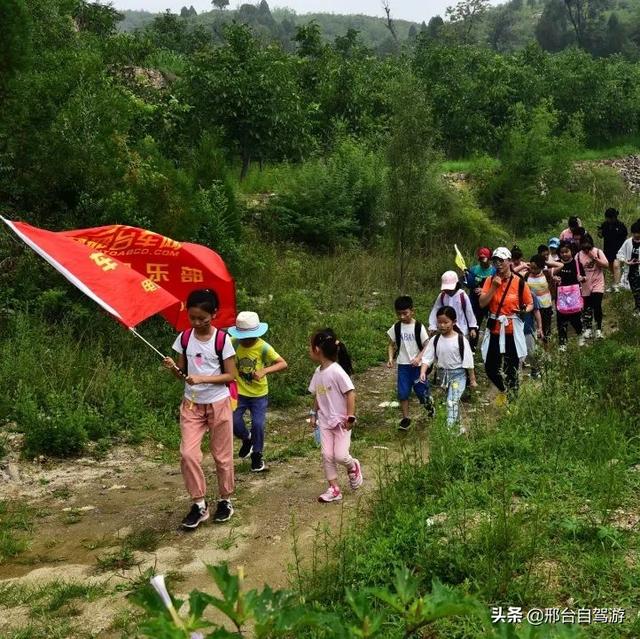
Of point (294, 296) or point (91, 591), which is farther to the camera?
point (294, 296)

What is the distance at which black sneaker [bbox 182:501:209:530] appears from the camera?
4.79m

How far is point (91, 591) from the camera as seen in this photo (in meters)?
3.88

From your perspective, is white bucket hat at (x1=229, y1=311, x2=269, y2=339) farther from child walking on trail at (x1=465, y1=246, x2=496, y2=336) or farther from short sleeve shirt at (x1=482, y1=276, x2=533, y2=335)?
child walking on trail at (x1=465, y1=246, x2=496, y2=336)

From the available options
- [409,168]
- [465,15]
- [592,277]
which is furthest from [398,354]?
[465,15]

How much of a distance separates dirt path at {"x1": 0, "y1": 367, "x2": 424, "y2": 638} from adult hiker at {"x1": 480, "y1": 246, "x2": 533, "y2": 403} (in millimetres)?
1127

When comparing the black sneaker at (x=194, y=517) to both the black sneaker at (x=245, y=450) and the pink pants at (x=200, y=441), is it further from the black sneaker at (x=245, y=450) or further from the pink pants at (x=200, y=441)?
the black sneaker at (x=245, y=450)

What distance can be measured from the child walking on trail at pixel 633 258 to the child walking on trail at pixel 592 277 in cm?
28

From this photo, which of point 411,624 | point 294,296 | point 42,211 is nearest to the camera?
point 411,624

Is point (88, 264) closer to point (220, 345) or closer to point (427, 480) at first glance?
point (220, 345)

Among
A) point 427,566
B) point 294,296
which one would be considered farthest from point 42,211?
point 427,566

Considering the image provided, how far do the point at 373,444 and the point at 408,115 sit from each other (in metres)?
7.47

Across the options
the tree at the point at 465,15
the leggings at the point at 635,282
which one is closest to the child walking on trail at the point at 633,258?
the leggings at the point at 635,282

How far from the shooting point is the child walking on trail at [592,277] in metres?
9.04

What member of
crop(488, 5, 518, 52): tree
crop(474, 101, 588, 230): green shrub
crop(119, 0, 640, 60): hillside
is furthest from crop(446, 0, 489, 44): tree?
crop(474, 101, 588, 230): green shrub
